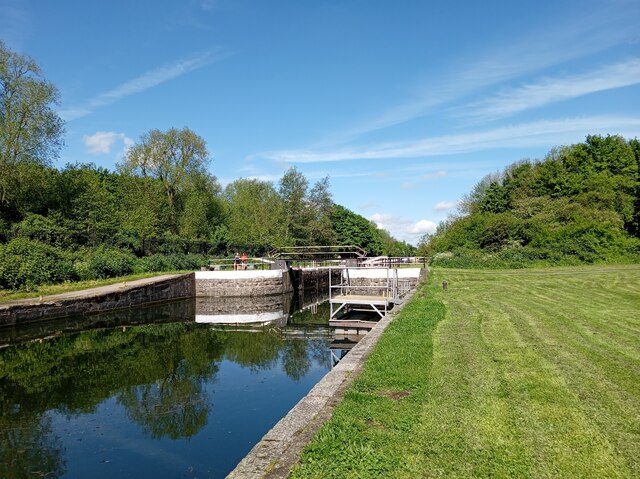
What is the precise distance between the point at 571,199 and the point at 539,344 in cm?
3860

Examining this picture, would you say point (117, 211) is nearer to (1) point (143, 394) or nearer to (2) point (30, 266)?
(2) point (30, 266)

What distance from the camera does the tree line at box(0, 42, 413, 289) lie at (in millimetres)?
25031

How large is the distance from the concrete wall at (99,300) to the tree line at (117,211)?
9.62ft

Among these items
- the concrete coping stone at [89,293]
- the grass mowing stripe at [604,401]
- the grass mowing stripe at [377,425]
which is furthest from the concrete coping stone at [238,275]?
the grass mowing stripe at [604,401]

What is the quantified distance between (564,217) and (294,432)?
4058 centimetres

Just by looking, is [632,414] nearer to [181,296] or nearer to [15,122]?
[181,296]

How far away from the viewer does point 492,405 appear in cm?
539

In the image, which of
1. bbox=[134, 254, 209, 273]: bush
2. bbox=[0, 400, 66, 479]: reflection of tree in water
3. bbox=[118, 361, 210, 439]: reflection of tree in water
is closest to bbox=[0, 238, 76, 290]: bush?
bbox=[134, 254, 209, 273]: bush

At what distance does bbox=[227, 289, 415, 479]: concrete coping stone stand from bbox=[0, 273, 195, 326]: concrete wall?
14.4m

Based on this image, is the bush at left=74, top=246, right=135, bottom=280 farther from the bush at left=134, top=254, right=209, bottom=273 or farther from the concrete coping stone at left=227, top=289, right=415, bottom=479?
the concrete coping stone at left=227, top=289, right=415, bottom=479

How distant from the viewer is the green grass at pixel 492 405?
13.2 feet

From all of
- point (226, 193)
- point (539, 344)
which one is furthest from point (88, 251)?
point (226, 193)

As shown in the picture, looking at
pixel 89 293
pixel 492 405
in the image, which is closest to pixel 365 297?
pixel 492 405

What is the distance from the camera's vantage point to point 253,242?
45719 mm
